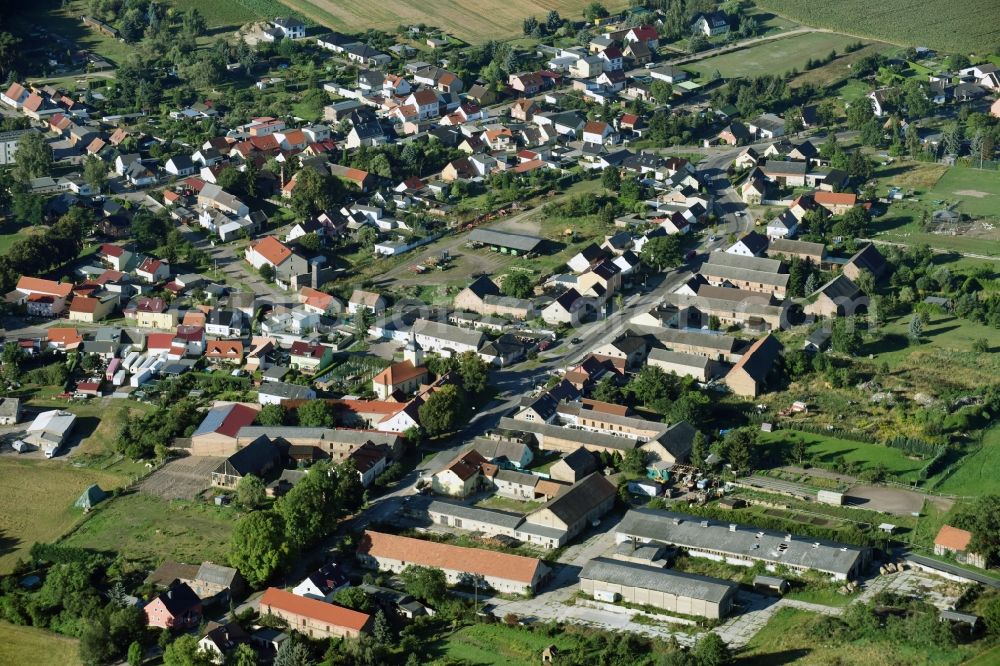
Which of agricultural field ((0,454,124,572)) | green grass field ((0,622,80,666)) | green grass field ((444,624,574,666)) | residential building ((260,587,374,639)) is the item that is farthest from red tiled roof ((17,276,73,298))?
green grass field ((444,624,574,666))

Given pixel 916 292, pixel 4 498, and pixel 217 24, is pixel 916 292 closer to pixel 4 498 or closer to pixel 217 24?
pixel 4 498

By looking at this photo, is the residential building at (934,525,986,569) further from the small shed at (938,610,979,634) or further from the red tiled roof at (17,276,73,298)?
the red tiled roof at (17,276,73,298)

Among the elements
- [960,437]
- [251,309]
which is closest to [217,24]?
[251,309]

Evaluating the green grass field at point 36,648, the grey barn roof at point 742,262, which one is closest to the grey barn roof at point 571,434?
the grey barn roof at point 742,262

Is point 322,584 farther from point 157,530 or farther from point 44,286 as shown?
point 44,286

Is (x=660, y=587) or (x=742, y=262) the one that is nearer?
(x=660, y=587)

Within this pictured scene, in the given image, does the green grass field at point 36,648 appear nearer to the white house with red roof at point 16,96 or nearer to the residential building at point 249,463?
the residential building at point 249,463

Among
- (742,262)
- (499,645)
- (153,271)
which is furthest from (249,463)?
(742,262)
